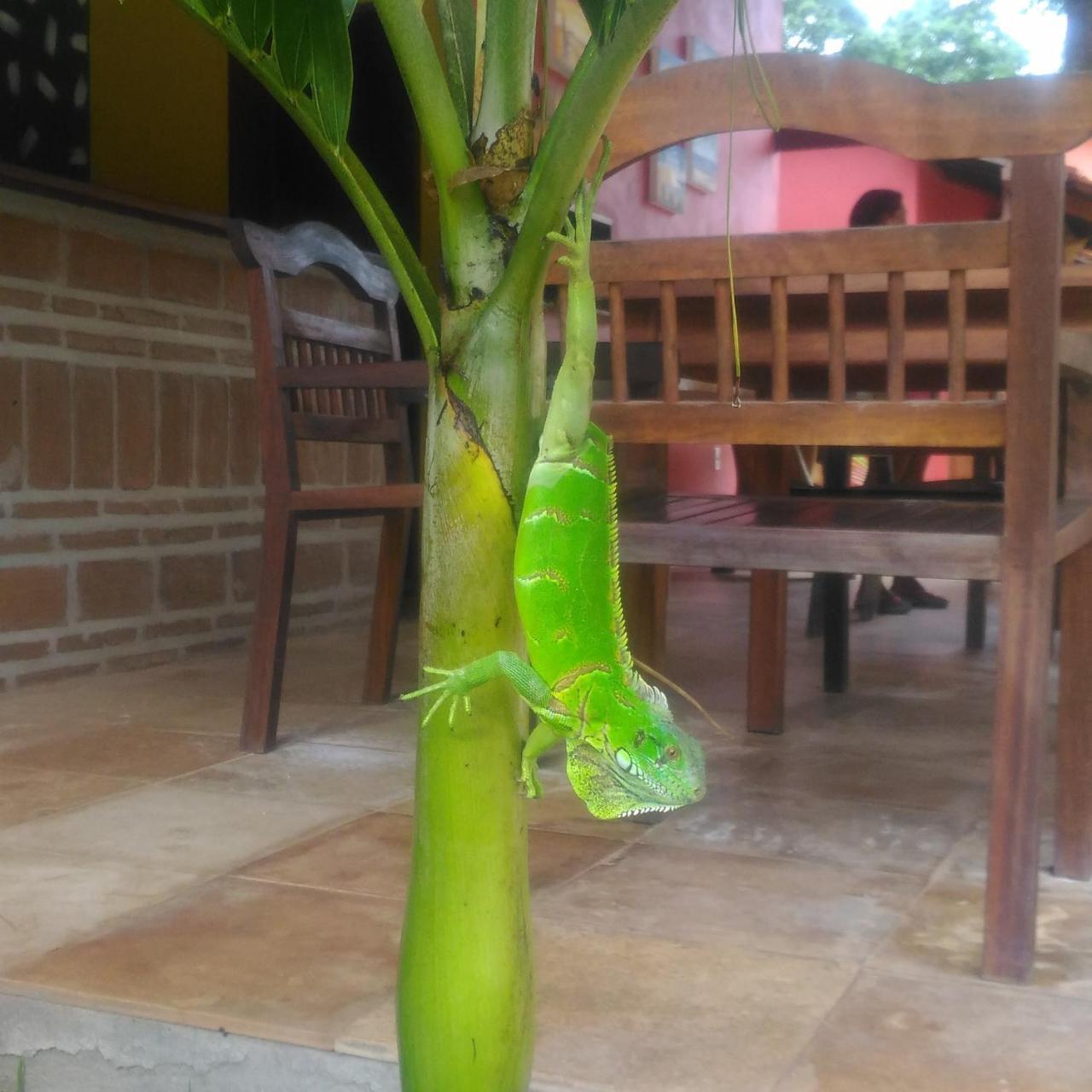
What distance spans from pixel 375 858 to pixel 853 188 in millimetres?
12319

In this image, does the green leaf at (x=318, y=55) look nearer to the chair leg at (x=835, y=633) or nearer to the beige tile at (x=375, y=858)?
the beige tile at (x=375, y=858)

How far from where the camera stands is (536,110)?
0.94 meters

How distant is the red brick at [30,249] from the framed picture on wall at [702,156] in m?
5.07

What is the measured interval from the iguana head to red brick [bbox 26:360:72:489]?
2.66m

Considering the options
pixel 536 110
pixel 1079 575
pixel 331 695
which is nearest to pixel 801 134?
pixel 331 695

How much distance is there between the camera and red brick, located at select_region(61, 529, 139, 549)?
3361mm

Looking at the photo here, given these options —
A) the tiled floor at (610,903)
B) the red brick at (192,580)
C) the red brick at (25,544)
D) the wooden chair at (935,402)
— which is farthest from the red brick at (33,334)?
the wooden chair at (935,402)

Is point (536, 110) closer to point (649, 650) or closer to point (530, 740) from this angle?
point (530, 740)

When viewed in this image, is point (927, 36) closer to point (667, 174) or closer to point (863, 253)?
point (667, 174)

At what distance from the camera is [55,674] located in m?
3.29

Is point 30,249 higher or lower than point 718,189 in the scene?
lower

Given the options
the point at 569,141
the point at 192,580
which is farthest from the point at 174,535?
the point at 569,141

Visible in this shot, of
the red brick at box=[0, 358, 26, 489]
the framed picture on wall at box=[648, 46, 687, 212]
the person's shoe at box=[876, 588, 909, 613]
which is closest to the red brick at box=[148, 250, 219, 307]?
the red brick at box=[0, 358, 26, 489]

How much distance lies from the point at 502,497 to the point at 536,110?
28 cm
